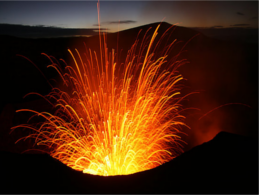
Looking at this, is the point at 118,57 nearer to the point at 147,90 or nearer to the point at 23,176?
the point at 147,90

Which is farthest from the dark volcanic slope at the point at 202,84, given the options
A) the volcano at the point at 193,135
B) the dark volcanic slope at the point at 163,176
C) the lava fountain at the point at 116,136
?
the dark volcanic slope at the point at 163,176

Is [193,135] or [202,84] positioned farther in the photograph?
[202,84]

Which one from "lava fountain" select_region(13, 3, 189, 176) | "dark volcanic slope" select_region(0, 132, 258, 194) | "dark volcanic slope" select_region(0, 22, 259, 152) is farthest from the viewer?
"dark volcanic slope" select_region(0, 22, 259, 152)

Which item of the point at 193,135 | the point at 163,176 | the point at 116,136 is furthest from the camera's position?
the point at 193,135

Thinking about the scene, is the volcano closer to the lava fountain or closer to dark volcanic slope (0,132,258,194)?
dark volcanic slope (0,132,258,194)

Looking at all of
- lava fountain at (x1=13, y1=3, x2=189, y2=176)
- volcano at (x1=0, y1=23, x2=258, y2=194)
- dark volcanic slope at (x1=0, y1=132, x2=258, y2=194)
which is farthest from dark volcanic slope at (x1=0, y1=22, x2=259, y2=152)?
dark volcanic slope at (x1=0, y1=132, x2=258, y2=194)

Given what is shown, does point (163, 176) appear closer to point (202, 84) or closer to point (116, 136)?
point (116, 136)

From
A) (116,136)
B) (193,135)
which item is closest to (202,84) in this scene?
(193,135)

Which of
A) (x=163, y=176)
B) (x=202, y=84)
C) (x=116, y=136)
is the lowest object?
(x=163, y=176)

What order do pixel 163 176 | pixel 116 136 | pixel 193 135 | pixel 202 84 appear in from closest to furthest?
pixel 163 176
pixel 116 136
pixel 193 135
pixel 202 84
